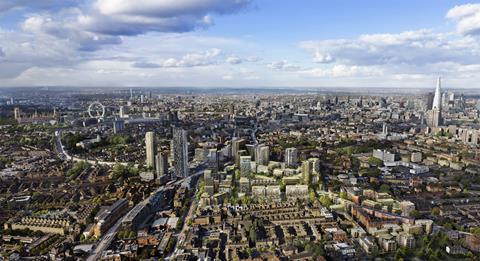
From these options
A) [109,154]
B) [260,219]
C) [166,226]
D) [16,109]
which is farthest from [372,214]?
[16,109]

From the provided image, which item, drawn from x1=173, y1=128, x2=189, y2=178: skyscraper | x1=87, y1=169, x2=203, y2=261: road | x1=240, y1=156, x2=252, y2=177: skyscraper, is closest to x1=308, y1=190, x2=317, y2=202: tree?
x1=240, y1=156, x2=252, y2=177: skyscraper

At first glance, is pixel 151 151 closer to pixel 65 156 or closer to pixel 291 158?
pixel 65 156

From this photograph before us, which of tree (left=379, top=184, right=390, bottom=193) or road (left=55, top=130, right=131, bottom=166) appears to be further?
road (left=55, top=130, right=131, bottom=166)

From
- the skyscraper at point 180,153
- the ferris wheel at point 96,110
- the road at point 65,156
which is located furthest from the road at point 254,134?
the ferris wheel at point 96,110

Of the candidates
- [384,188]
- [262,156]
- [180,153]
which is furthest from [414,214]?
[180,153]

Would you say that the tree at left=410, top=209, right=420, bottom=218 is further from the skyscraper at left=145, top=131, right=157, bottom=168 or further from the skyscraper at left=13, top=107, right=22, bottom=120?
the skyscraper at left=13, top=107, right=22, bottom=120

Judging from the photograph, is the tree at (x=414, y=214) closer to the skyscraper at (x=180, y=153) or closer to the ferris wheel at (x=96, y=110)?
the skyscraper at (x=180, y=153)

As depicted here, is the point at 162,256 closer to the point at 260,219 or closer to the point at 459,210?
the point at 260,219
